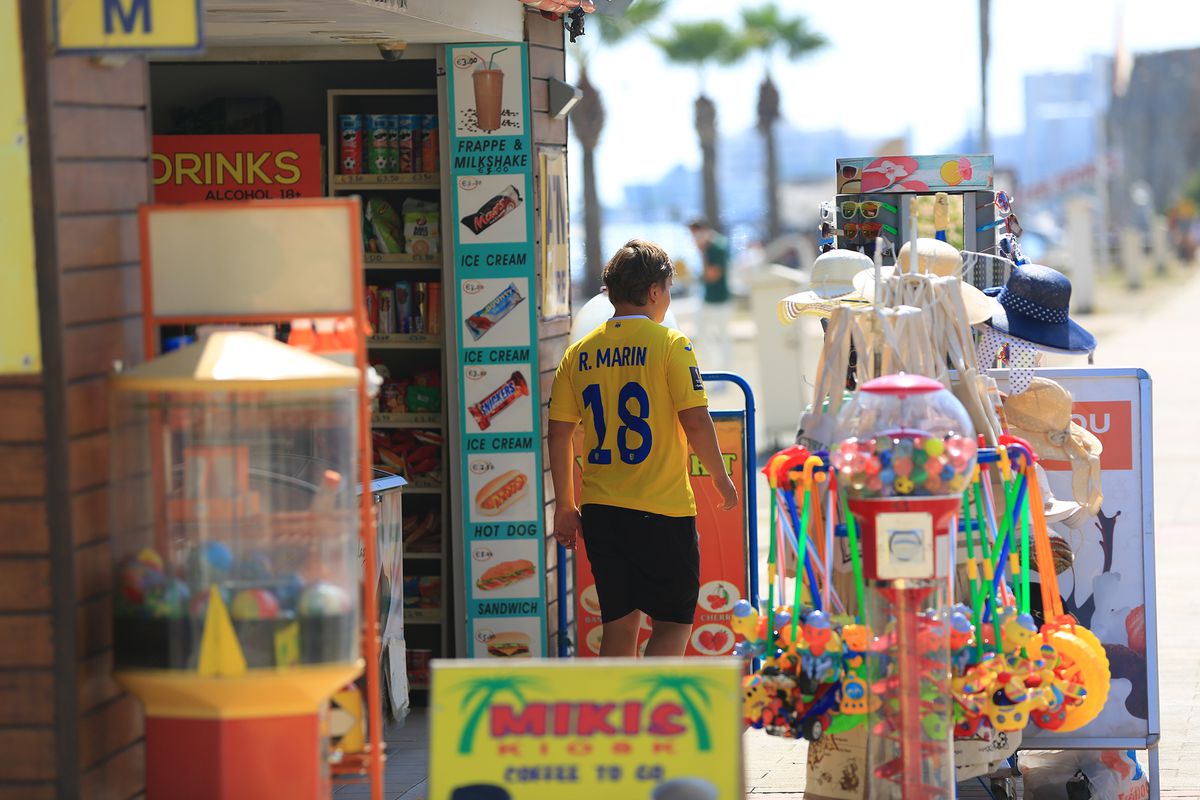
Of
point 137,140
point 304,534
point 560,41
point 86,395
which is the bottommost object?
point 304,534

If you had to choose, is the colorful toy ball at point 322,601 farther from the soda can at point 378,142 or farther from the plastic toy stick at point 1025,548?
the soda can at point 378,142

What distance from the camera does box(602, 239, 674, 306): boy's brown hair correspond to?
5707 millimetres

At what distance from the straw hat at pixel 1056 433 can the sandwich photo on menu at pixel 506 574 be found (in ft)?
7.60

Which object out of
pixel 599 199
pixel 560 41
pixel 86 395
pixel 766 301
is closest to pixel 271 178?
pixel 560 41

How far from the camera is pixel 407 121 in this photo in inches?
279

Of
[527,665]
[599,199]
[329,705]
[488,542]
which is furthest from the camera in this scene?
[599,199]

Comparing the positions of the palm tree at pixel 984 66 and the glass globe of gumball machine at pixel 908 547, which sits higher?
the palm tree at pixel 984 66

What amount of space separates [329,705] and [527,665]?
615mm

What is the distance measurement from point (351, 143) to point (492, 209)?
0.76m

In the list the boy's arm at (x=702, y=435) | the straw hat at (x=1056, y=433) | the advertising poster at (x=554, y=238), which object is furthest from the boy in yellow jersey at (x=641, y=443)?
the advertising poster at (x=554, y=238)

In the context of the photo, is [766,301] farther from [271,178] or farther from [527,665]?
[527,665]

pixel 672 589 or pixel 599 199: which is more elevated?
pixel 599 199

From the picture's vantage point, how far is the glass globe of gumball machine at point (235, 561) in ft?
12.8

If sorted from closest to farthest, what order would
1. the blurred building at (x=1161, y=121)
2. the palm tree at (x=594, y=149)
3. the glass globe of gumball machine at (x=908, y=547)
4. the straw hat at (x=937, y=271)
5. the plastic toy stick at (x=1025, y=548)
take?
the glass globe of gumball machine at (x=908, y=547) → the plastic toy stick at (x=1025, y=548) → the straw hat at (x=937, y=271) → the palm tree at (x=594, y=149) → the blurred building at (x=1161, y=121)
